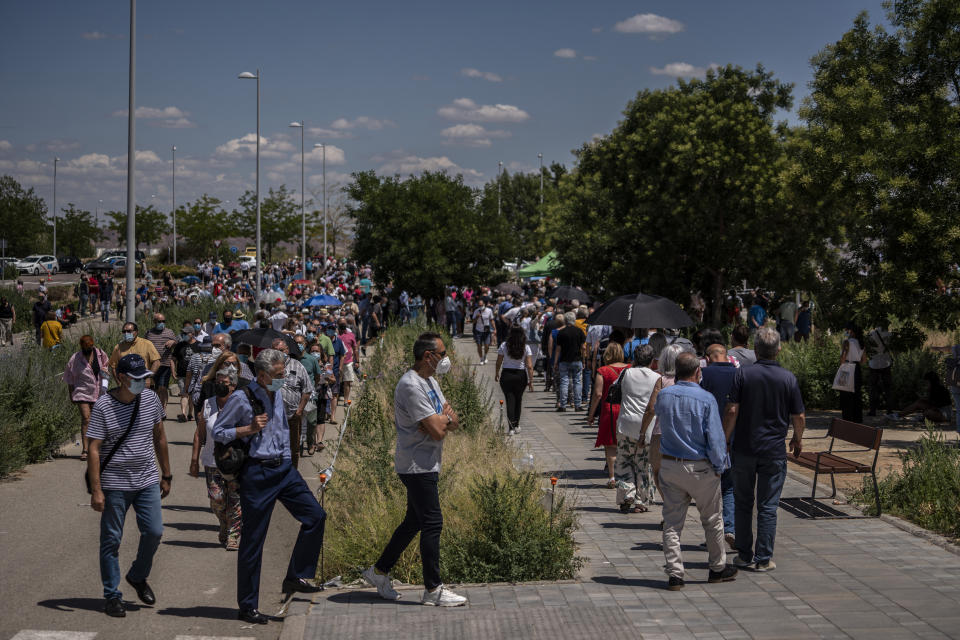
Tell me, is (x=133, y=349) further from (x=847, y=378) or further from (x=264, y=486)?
(x=847, y=378)

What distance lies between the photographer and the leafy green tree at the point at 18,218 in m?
80.1

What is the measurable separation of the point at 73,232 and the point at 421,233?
72.6 m

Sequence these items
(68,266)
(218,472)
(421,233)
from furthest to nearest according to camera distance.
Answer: (68,266) → (421,233) → (218,472)

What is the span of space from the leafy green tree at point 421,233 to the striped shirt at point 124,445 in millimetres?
26234

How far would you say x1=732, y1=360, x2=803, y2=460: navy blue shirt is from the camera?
7457 mm

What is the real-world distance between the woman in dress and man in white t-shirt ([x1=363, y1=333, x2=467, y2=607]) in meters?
3.79

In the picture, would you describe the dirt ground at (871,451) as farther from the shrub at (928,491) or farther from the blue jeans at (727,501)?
the blue jeans at (727,501)

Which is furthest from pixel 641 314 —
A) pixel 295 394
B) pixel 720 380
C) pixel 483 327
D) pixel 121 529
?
pixel 483 327

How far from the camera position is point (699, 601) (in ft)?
22.4

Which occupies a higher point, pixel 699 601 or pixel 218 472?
pixel 218 472

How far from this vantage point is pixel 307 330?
19125 millimetres

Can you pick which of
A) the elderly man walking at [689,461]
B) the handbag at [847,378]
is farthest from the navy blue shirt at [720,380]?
the handbag at [847,378]

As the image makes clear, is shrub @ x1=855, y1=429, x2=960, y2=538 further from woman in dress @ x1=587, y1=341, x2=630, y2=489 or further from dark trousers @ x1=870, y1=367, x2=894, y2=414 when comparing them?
dark trousers @ x1=870, y1=367, x2=894, y2=414

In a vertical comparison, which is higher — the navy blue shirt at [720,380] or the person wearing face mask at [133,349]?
the navy blue shirt at [720,380]
